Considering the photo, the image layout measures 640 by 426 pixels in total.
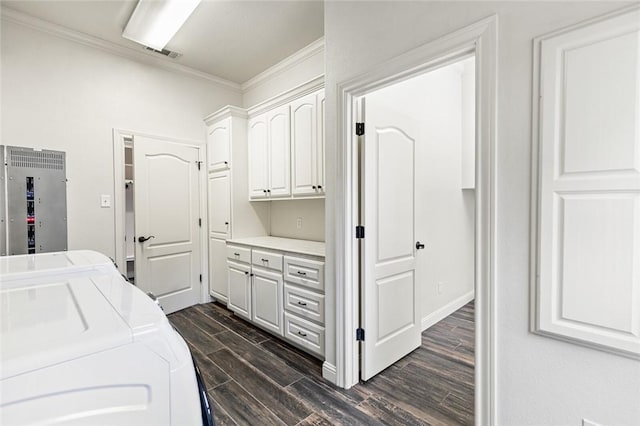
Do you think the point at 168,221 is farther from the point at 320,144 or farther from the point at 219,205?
the point at 320,144

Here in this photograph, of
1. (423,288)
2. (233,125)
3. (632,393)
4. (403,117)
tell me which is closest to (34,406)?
(632,393)

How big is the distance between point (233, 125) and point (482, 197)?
9.40ft

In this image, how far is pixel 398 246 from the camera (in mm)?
2289

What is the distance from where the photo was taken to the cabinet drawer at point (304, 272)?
2.30 meters

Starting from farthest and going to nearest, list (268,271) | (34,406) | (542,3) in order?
1. (268,271)
2. (542,3)
3. (34,406)

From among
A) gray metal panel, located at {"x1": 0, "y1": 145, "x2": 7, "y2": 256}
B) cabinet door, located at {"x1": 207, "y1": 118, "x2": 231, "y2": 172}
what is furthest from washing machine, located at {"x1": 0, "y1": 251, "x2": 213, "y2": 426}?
cabinet door, located at {"x1": 207, "y1": 118, "x2": 231, "y2": 172}

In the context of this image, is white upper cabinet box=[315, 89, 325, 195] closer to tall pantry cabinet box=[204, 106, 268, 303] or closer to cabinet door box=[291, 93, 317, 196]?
cabinet door box=[291, 93, 317, 196]

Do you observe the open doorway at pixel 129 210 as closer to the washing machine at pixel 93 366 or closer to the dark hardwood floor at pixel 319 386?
the dark hardwood floor at pixel 319 386

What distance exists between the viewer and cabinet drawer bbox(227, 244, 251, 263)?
303 cm

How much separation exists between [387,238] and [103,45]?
3.39 m

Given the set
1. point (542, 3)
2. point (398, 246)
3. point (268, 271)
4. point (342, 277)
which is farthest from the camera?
point (268, 271)

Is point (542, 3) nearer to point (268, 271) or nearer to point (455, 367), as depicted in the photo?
point (455, 367)

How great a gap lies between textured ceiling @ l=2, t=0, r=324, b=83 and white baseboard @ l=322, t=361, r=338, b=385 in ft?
9.36

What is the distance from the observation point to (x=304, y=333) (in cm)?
243
